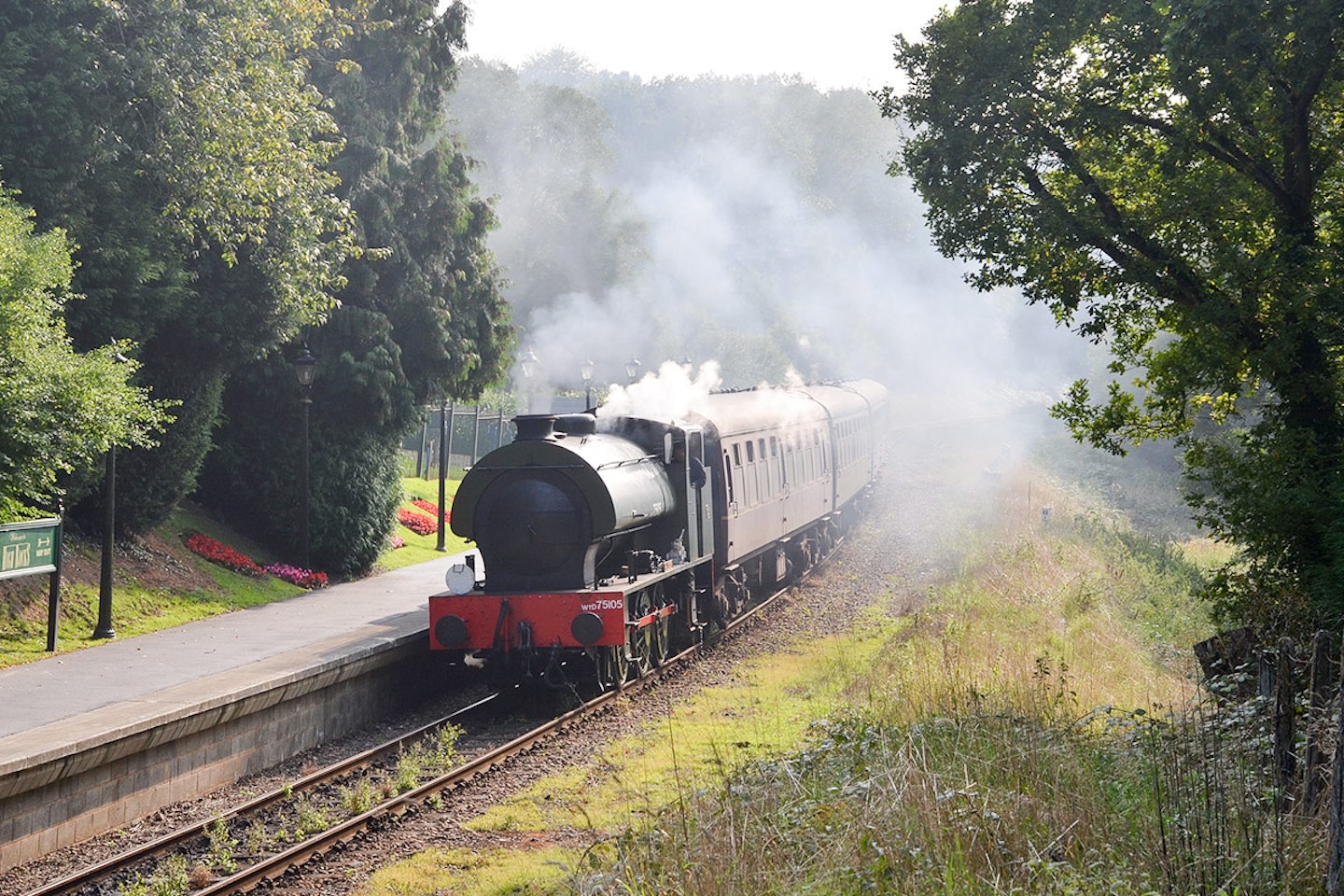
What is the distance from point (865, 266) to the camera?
246 ft

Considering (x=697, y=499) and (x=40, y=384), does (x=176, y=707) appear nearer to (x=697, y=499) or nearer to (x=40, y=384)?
(x=40, y=384)

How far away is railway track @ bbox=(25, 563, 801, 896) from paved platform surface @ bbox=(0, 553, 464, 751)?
3.48ft

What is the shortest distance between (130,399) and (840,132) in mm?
78639

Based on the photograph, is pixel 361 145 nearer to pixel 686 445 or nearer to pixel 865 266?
pixel 686 445

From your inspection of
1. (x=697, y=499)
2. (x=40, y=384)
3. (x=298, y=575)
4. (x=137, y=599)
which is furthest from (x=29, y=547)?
(x=298, y=575)

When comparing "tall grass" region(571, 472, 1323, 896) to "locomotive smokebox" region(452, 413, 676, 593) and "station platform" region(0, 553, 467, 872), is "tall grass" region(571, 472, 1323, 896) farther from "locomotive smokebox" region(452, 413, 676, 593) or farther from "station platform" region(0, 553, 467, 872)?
"station platform" region(0, 553, 467, 872)

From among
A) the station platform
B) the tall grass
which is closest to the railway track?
the station platform

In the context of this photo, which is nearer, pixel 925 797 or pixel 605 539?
pixel 925 797

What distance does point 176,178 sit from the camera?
662 inches

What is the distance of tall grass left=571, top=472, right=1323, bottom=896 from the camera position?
560 cm

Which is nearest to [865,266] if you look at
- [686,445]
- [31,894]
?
[686,445]

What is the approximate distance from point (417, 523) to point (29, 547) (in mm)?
15424

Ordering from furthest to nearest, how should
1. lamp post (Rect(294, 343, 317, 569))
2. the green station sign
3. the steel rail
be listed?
lamp post (Rect(294, 343, 317, 569)) < the green station sign < the steel rail

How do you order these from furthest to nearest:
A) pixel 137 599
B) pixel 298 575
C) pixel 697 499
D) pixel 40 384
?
pixel 298 575, pixel 137 599, pixel 697 499, pixel 40 384
